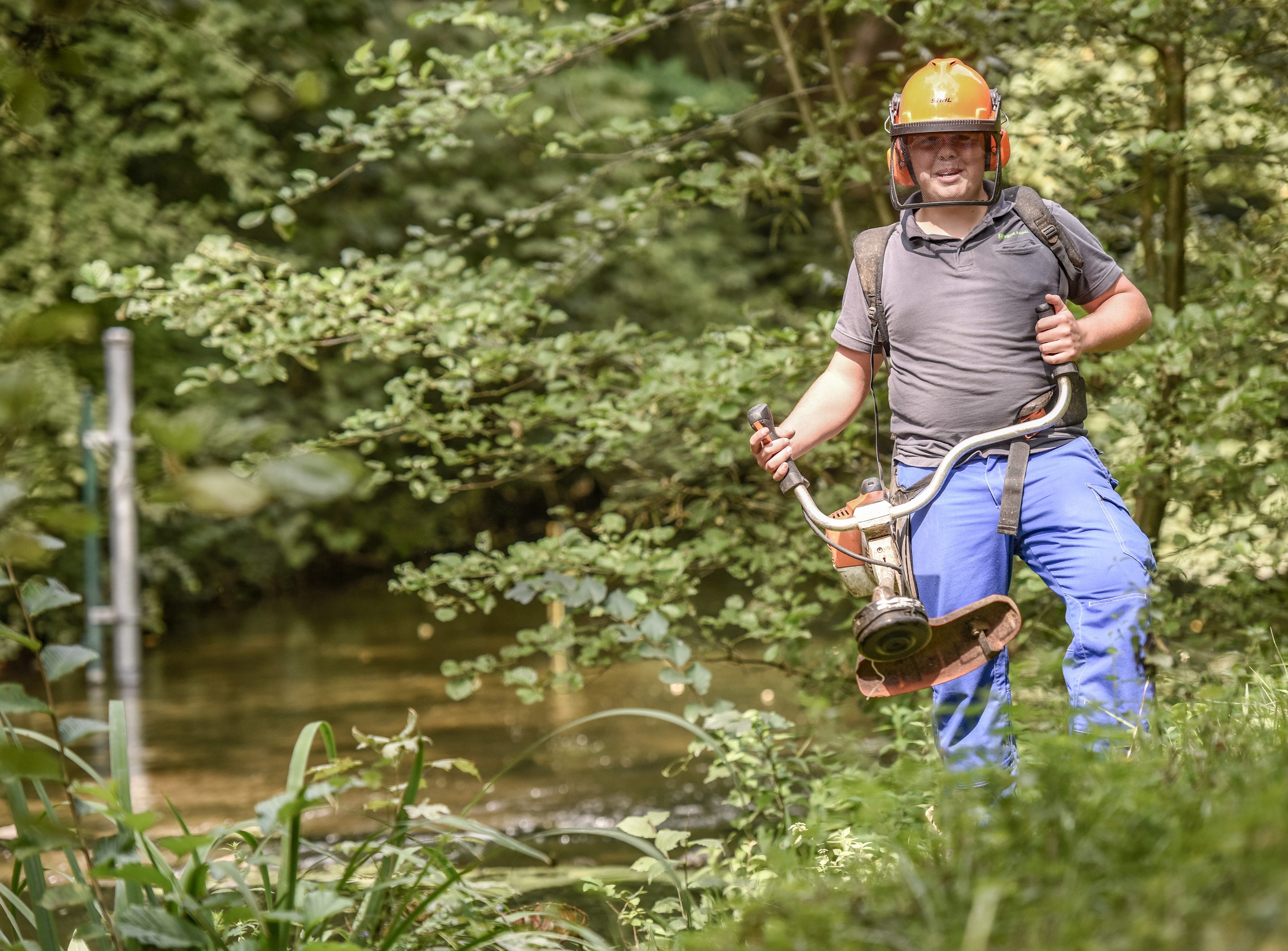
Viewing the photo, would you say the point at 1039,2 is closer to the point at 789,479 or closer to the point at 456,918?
the point at 789,479

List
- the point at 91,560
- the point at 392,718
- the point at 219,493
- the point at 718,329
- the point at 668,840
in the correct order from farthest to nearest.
Result: the point at 91,560
the point at 392,718
the point at 718,329
the point at 668,840
the point at 219,493

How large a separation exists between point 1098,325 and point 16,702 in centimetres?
233

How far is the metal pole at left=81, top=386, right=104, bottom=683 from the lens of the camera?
872 cm

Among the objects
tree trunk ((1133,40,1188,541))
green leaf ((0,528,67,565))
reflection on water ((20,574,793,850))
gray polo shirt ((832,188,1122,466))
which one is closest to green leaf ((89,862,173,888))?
green leaf ((0,528,67,565))

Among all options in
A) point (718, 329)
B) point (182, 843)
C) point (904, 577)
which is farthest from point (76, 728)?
point (718, 329)

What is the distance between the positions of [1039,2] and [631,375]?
6.20 feet

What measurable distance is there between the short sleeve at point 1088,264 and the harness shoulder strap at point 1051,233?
18 millimetres

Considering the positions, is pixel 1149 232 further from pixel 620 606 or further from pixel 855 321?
pixel 620 606

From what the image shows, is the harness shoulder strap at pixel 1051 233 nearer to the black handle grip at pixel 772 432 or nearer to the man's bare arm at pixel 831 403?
the man's bare arm at pixel 831 403

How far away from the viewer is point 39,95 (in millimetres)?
1506

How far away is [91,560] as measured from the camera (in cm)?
928

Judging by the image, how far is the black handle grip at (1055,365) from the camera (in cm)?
Answer: 281

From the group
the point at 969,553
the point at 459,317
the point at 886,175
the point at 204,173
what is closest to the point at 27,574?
the point at 459,317

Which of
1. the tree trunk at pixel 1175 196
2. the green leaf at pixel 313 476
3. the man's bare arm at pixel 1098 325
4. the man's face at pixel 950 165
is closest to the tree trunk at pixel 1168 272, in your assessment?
the tree trunk at pixel 1175 196
